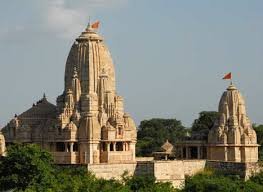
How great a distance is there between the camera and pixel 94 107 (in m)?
63.1

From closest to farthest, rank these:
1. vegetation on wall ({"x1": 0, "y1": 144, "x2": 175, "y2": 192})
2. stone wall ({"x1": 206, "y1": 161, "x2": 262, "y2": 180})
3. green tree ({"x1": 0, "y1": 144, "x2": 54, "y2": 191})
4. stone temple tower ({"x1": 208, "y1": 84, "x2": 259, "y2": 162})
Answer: vegetation on wall ({"x1": 0, "y1": 144, "x2": 175, "y2": 192}) → green tree ({"x1": 0, "y1": 144, "x2": 54, "y2": 191}) → stone wall ({"x1": 206, "y1": 161, "x2": 262, "y2": 180}) → stone temple tower ({"x1": 208, "y1": 84, "x2": 259, "y2": 162})

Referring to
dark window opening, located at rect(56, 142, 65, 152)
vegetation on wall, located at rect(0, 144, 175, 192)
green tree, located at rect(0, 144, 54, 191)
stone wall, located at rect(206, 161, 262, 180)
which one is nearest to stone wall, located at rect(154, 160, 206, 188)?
vegetation on wall, located at rect(0, 144, 175, 192)

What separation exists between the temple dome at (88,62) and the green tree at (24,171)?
10574 millimetres

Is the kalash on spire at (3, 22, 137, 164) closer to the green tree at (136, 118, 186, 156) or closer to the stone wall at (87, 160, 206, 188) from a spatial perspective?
the stone wall at (87, 160, 206, 188)

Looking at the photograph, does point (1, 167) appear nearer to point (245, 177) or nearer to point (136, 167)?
point (136, 167)

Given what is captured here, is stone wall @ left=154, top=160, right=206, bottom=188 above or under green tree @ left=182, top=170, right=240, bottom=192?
above

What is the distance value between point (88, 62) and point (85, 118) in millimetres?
5542

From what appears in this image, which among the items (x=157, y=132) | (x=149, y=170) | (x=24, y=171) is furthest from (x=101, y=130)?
(x=157, y=132)

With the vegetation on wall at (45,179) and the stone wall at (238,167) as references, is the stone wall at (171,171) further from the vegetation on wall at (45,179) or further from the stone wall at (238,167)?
the stone wall at (238,167)

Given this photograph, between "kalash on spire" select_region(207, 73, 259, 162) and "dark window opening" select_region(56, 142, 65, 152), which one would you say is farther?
"kalash on spire" select_region(207, 73, 259, 162)

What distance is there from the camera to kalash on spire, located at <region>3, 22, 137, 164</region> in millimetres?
61625

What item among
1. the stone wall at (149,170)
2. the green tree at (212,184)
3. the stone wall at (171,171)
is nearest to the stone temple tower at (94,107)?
the stone wall at (149,170)

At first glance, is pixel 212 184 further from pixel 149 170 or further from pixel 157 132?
pixel 157 132

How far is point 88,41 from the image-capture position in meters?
66.2
